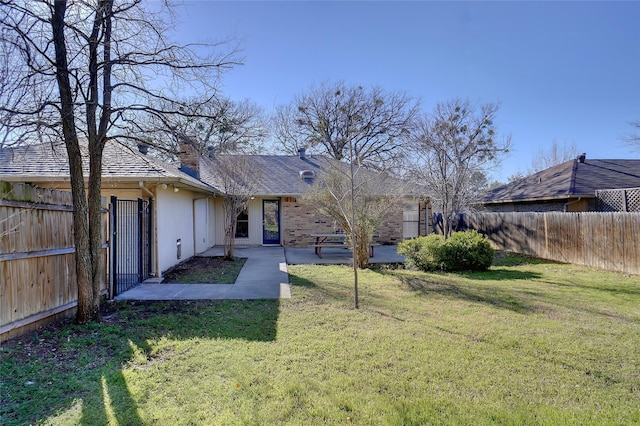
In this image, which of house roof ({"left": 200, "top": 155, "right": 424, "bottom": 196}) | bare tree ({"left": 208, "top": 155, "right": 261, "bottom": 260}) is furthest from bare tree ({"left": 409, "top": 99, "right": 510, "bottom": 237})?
bare tree ({"left": 208, "top": 155, "right": 261, "bottom": 260})

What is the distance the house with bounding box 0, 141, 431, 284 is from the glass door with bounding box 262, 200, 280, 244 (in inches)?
1.8

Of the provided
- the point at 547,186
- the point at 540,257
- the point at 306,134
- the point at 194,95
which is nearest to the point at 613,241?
the point at 540,257

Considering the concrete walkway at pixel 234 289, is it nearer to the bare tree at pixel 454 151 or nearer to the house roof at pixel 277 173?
the house roof at pixel 277 173

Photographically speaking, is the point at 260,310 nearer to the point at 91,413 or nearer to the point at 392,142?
the point at 91,413

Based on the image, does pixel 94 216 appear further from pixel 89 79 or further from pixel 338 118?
pixel 338 118

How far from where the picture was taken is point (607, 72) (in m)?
12.5

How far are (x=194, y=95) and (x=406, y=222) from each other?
13.0m

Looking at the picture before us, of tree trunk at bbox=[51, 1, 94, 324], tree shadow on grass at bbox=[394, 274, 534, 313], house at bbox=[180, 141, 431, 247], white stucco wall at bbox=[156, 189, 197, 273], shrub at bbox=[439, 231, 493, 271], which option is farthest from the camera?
house at bbox=[180, 141, 431, 247]

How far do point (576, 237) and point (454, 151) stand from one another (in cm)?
473

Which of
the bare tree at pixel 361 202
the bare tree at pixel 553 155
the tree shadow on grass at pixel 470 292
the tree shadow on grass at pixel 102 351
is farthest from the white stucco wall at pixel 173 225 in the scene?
the bare tree at pixel 553 155

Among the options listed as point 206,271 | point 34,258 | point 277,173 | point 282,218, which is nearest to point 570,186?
point 282,218

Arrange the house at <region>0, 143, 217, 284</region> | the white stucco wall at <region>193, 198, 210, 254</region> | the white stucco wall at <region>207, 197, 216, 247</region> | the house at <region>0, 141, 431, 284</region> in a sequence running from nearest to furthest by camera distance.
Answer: the house at <region>0, 143, 217, 284</region>
the house at <region>0, 141, 431, 284</region>
the white stucco wall at <region>193, 198, 210, 254</region>
the white stucco wall at <region>207, 197, 216, 247</region>

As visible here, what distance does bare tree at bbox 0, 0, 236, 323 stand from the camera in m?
4.08

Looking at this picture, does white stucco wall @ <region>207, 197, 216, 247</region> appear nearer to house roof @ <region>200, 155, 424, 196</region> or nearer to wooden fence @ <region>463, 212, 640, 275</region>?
house roof @ <region>200, 155, 424, 196</region>
